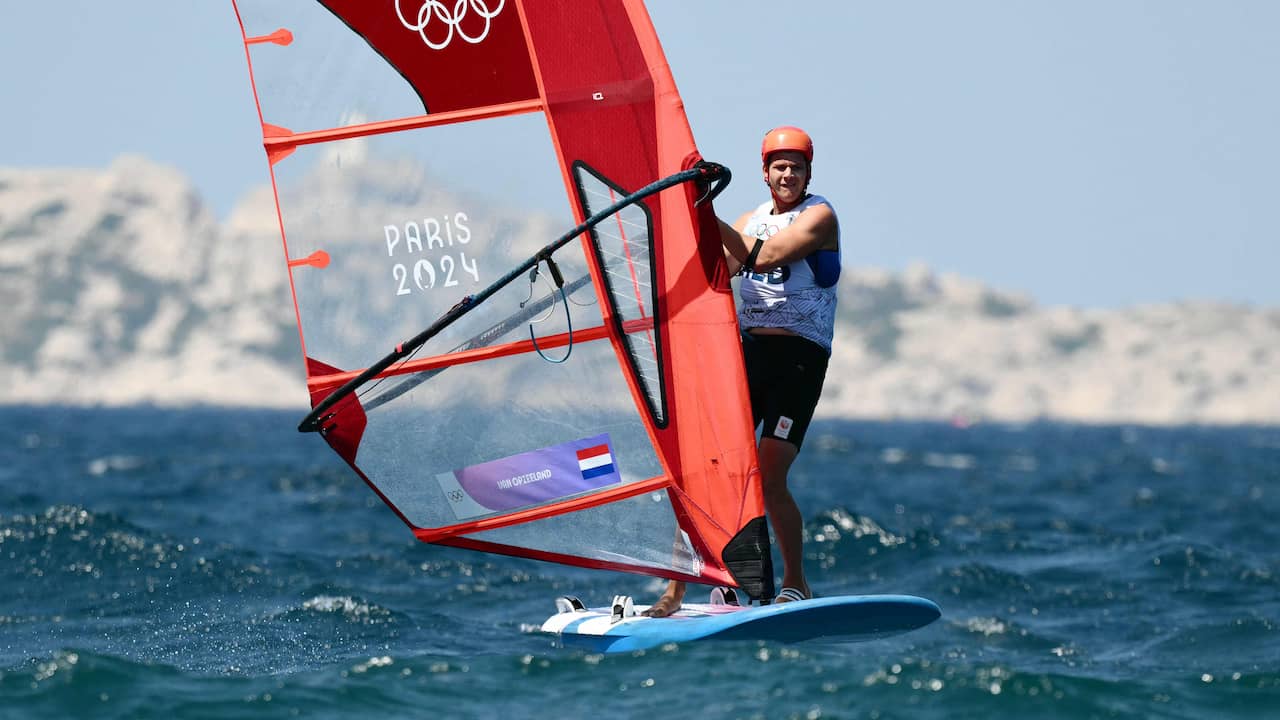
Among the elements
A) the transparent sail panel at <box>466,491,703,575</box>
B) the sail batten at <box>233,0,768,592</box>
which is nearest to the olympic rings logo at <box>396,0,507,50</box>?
the sail batten at <box>233,0,768,592</box>

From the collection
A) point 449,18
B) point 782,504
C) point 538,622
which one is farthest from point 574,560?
point 538,622

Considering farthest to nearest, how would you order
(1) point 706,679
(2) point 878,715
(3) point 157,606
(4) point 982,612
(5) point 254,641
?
1. (4) point 982,612
2. (3) point 157,606
3. (5) point 254,641
4. (1) point 706,679
5. (2) point 878,715

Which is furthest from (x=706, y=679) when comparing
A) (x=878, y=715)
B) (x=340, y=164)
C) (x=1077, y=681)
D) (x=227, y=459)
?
(x=227, y=459)

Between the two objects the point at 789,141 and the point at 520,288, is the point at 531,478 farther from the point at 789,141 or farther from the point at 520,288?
the point at 789,141

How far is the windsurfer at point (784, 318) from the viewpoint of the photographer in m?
6.67

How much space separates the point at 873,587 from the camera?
1174cm

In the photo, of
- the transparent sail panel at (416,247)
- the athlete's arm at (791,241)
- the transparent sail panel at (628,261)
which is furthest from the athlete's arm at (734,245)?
the transparent sail panel at (416,247)

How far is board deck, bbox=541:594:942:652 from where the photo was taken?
6.38 m

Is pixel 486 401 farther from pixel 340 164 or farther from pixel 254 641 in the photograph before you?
pixel 254 641

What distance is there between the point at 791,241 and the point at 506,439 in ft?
5.26

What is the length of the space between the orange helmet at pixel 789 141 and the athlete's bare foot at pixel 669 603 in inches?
83.2

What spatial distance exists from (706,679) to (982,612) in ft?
11.8

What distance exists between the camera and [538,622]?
9859 mm

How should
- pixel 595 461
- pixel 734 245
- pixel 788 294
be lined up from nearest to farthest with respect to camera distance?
pixel 734 245, pixel 788 294, pixel 595 461
